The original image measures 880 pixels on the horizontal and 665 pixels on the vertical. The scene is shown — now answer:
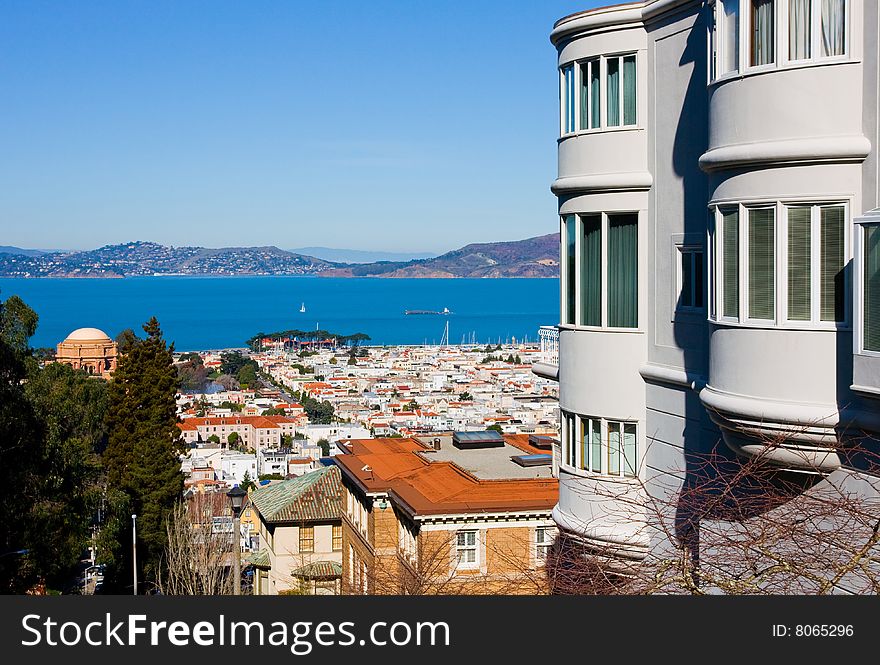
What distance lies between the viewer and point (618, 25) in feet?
Result: 32.2

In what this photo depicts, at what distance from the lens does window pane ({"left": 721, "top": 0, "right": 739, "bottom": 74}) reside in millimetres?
7660

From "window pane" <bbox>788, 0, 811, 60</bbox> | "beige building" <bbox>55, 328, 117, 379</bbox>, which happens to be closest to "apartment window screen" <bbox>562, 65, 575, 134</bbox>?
"window pane" <bbox>788, 0, 811, 60</bbox>

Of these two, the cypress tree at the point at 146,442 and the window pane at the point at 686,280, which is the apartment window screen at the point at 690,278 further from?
the cypress tree at the point at 146,442

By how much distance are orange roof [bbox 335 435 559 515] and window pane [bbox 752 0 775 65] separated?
963cm

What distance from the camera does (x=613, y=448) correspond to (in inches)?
399

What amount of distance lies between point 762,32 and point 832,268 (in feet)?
5.42

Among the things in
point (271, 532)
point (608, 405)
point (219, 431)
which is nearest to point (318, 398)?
point (219, 431)

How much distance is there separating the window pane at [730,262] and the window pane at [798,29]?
1072mm

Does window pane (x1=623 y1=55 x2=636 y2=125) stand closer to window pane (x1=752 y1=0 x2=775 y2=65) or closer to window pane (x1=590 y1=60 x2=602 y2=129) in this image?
window pane (x1=590 y1=60 x2=602 y2=129)

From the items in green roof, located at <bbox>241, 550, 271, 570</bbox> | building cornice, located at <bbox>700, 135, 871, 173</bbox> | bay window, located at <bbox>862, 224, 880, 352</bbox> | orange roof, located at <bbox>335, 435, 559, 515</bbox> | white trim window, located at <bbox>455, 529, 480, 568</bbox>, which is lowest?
green roof, located at <bbox>241, 550, 271, 570</bbox>

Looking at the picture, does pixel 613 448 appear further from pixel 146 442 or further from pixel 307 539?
pixel 146 442

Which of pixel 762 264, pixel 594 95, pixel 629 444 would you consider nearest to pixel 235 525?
pixel 629 444

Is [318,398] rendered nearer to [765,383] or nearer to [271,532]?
[271,532]

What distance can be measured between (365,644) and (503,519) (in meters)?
11.5
